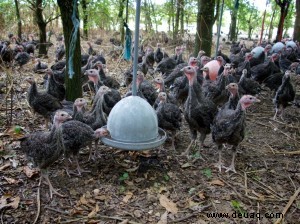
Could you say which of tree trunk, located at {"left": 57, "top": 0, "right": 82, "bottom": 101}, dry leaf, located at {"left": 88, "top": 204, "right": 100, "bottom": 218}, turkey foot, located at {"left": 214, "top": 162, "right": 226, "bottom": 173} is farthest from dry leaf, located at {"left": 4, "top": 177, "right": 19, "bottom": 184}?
turkey foot, located at {"left": 214, "top": 162, "right": 226, "bottom": 173}

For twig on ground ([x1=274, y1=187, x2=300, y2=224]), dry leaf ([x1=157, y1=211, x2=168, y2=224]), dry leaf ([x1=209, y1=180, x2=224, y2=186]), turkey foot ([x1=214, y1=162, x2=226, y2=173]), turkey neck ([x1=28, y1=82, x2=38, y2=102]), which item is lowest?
twig on ground ([x1=274, y1=187, x2=300, y2=224])

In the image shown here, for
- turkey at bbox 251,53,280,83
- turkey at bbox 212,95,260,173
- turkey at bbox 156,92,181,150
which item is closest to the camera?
turkey at bbox 212,95,260,173

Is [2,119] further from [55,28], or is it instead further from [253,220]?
[55,28]

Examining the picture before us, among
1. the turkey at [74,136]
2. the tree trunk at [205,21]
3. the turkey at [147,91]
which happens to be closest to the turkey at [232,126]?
the turkey at [74,136]

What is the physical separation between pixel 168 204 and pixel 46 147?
5.84ft

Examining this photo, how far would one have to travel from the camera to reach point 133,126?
3.38m

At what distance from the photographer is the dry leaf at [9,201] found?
12.7ft

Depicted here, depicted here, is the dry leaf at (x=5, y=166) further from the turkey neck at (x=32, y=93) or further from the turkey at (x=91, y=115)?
the turkey neck at (x=32, y=93)

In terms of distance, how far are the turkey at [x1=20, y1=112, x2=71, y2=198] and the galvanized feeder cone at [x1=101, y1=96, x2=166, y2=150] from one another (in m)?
1.06

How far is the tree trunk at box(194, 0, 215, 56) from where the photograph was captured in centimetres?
936

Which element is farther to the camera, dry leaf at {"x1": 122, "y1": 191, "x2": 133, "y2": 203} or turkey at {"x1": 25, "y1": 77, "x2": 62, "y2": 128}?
turkey at {"x1": 25, "y1": 77, "x2": 62, "y2": 128}

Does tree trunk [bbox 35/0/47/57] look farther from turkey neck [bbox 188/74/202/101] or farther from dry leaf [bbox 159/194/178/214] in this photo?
dry leaf [bbox 159/194/178/214]

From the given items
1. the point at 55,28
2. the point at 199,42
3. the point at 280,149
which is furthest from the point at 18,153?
the point at 55,28

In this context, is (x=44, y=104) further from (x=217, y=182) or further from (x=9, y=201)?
(x=217, y=182)
